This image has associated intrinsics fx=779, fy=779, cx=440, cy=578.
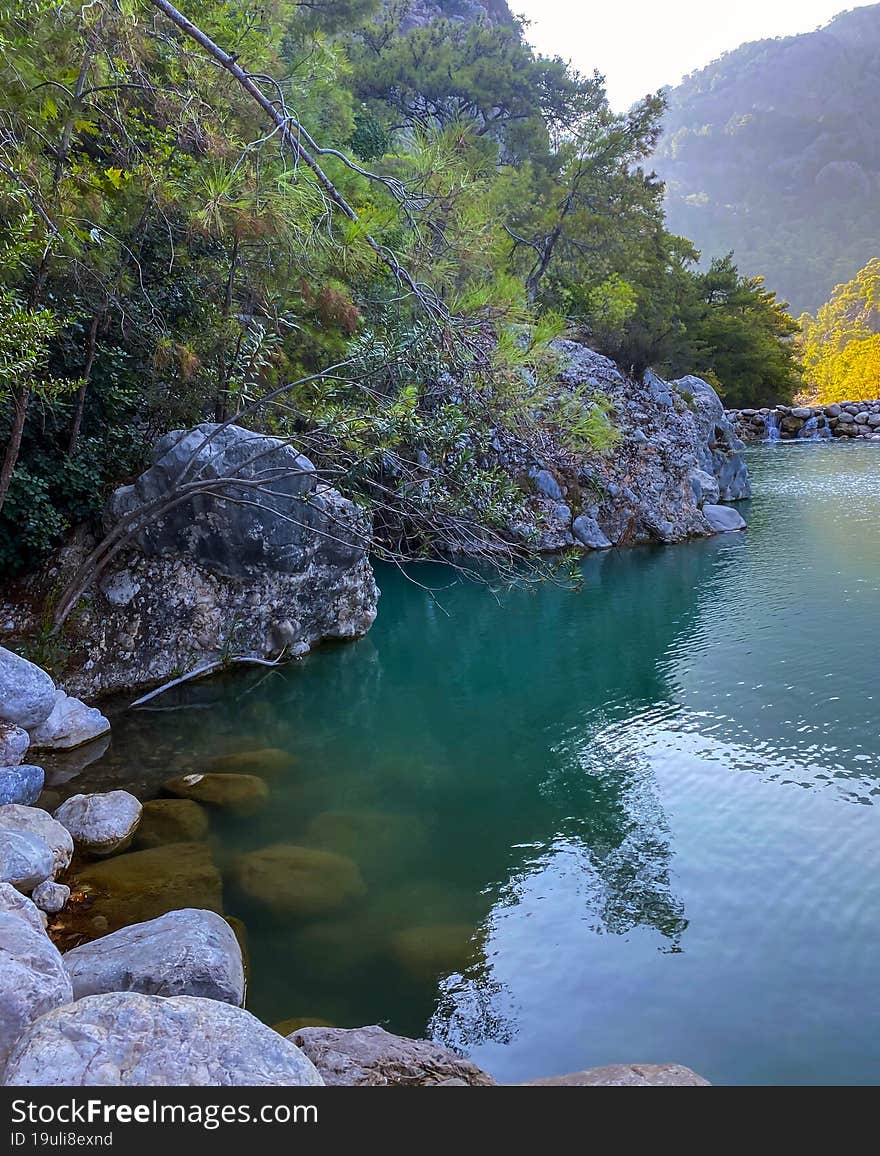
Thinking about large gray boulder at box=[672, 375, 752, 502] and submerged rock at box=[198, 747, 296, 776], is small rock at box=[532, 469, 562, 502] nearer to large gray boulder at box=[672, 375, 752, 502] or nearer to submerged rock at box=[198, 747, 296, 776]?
large gray boulder at box=[672, 375, 752, 502]

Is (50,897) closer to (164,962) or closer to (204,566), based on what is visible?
(164,962)

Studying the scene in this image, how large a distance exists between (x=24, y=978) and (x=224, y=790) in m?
3.23

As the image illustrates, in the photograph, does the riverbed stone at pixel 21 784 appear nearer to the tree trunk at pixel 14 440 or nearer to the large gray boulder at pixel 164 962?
the large gray boulder at pixel 164 962

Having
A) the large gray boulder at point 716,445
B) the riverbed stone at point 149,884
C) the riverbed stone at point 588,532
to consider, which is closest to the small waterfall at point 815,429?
the large gray boulder at point 716,445

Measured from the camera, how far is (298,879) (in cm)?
471

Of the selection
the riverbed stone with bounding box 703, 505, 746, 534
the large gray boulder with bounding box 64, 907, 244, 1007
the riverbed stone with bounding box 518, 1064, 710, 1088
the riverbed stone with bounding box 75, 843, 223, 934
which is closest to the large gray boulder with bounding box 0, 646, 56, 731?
the riverbed stone with bounding box 75, 843, 223, 934

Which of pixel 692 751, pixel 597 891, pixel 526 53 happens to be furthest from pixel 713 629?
pixel 526 53

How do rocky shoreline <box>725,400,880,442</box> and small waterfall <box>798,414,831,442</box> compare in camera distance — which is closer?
rocky shoreline <box>725,400,880,442</box>

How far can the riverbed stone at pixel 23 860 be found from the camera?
162 inches

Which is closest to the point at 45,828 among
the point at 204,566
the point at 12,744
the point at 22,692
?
the point at 12,744

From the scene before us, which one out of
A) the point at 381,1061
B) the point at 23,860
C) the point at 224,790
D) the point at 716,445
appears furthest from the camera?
the point at 716,445

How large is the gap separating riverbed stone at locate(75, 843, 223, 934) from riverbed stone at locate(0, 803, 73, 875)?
14 cm

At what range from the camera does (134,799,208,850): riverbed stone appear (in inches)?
203
